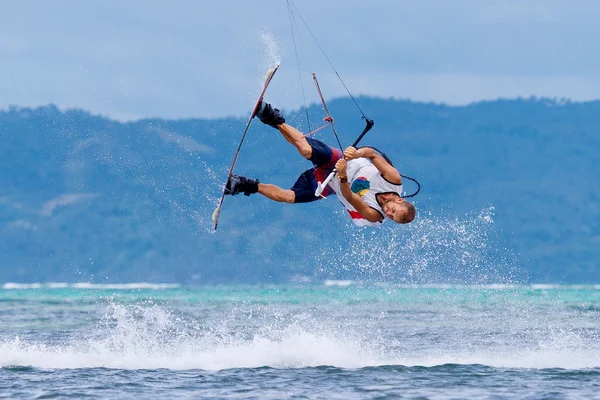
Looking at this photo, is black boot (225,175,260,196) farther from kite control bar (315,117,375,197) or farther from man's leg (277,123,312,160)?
kite control bar (315,117,375,197)

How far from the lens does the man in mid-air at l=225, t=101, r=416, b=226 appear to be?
1343cm

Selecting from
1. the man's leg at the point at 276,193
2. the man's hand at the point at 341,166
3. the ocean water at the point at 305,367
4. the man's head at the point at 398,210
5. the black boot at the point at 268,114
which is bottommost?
the ocean water at the point at 305,367

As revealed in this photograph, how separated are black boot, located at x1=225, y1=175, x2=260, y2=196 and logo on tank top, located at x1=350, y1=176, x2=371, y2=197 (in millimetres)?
1253

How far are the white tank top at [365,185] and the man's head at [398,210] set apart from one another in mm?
153

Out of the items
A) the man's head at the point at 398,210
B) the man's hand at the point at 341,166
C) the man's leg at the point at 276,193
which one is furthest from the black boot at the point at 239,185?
the man's head at the point at 398,210

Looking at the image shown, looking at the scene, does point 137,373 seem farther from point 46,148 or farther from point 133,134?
point 46,148

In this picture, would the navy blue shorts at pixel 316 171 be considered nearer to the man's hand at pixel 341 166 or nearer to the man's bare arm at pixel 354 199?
the man's bare arm at pixel 354 199

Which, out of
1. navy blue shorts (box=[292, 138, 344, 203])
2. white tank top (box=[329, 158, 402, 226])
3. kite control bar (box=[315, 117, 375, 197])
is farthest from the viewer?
navy blue shorts (box=[292, 138, 344, 203])

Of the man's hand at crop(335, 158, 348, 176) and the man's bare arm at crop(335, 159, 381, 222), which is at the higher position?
the man's hand at crop(335, 158, 348, 176)

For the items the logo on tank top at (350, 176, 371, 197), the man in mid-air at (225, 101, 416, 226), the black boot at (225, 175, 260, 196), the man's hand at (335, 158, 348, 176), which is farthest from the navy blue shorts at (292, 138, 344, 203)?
the man's hand at (335, 158, 348, 176)

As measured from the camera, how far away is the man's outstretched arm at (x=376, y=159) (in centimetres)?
1306

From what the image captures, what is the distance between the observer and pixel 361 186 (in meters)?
13.9

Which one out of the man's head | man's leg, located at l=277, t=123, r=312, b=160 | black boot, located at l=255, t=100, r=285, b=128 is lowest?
the man's head

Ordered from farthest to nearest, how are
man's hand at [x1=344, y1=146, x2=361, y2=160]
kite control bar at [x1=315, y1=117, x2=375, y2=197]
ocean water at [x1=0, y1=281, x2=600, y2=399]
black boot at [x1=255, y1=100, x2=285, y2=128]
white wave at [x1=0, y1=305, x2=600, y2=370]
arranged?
white wave at [x1=0, y1=305, x2=600, y2=370] → ocean water at [x1=0, y1=281, x2=600, y2=399] → black boot at [x1=255, y1=100, x2=285, y2=128] → kite control bar at [x1=315, y1=117, x2=375, y2=197] → man's hand at [x1=344, y1=146, x2=361, y2=160]
